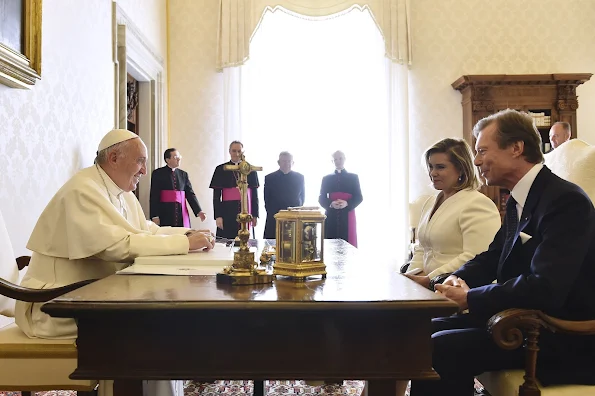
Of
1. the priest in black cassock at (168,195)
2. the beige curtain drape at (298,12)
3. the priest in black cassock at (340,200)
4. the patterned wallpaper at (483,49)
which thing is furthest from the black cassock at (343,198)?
the beige curtain drape at (298,12)

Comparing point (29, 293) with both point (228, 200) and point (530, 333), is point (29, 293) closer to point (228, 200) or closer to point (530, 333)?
point (530, 333)

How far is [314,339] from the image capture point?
1296 millimetres

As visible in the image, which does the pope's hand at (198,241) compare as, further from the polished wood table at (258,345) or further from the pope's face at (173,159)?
the pope's face at (173,159)

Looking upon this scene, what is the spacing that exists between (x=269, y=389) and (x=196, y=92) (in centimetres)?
544

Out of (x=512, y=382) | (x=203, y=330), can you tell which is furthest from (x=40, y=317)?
(x=512, y=382)

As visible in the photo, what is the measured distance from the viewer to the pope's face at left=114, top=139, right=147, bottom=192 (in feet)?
8.21

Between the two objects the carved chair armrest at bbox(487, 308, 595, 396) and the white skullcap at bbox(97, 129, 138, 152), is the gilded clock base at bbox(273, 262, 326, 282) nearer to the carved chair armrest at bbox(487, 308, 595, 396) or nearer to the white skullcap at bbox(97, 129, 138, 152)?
the carved chair armrest at bbox(487, 308, 595, 396)

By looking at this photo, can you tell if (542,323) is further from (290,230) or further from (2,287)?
(2,287)

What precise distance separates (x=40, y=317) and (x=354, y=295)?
137 cm

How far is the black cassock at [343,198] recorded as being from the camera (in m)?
6.74

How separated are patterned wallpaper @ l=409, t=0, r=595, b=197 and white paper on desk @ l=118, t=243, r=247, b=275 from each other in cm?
620

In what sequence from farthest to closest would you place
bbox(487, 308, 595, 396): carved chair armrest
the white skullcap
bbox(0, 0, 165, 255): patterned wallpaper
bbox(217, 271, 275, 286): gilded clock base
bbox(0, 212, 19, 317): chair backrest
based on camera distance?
Result: bbox(0, 0, 165, 255): patterned wallpaper, the white skullcap, bbox(0, 212, 19, 317): chair backrest, bbox(487, 308, 595, 396): carved chair armrest, bbox(217, 271, 275, 286): gilded clock base

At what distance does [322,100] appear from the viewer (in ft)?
25.6

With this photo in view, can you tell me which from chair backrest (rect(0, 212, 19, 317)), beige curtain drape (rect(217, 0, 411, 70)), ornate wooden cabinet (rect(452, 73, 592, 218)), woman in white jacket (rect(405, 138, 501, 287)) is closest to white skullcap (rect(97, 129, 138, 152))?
chair backrest (rect(0, 212, 19, 317))
